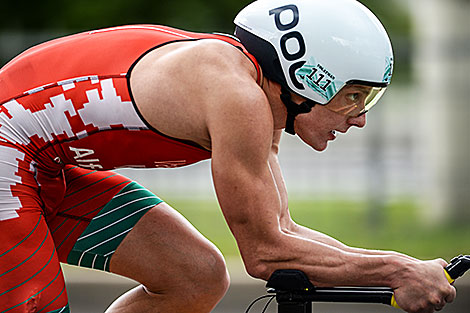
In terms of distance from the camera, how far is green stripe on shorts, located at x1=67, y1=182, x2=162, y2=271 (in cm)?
359

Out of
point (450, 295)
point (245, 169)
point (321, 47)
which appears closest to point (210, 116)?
point (245, 169)

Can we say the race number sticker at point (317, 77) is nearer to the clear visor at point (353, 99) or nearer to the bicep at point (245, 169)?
the clear visor at point (353, 99)

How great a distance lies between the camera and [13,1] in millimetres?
16500

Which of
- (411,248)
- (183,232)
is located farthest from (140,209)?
(411,248)

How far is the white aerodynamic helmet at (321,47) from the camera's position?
318 centimetres

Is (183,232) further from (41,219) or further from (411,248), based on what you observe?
(411,248)

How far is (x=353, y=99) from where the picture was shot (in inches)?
131

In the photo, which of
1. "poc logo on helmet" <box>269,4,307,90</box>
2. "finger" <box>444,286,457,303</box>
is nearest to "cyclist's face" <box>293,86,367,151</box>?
"poc logo on helmet" <box>269,4,307,90</box>

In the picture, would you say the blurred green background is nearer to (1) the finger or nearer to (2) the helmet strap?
(2) the helmet strap

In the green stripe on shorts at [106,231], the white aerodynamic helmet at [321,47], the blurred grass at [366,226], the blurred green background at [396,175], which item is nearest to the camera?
the white aerodynamic helmet at [321,47]

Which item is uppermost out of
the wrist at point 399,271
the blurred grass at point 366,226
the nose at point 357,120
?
the nose at point 357,120

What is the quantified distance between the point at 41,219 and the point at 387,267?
1.23 metres

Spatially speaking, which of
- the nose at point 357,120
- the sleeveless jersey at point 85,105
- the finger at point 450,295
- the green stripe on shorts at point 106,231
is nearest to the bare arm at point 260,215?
the finger at point 450,295

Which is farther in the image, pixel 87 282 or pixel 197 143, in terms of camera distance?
pixel 87 282
